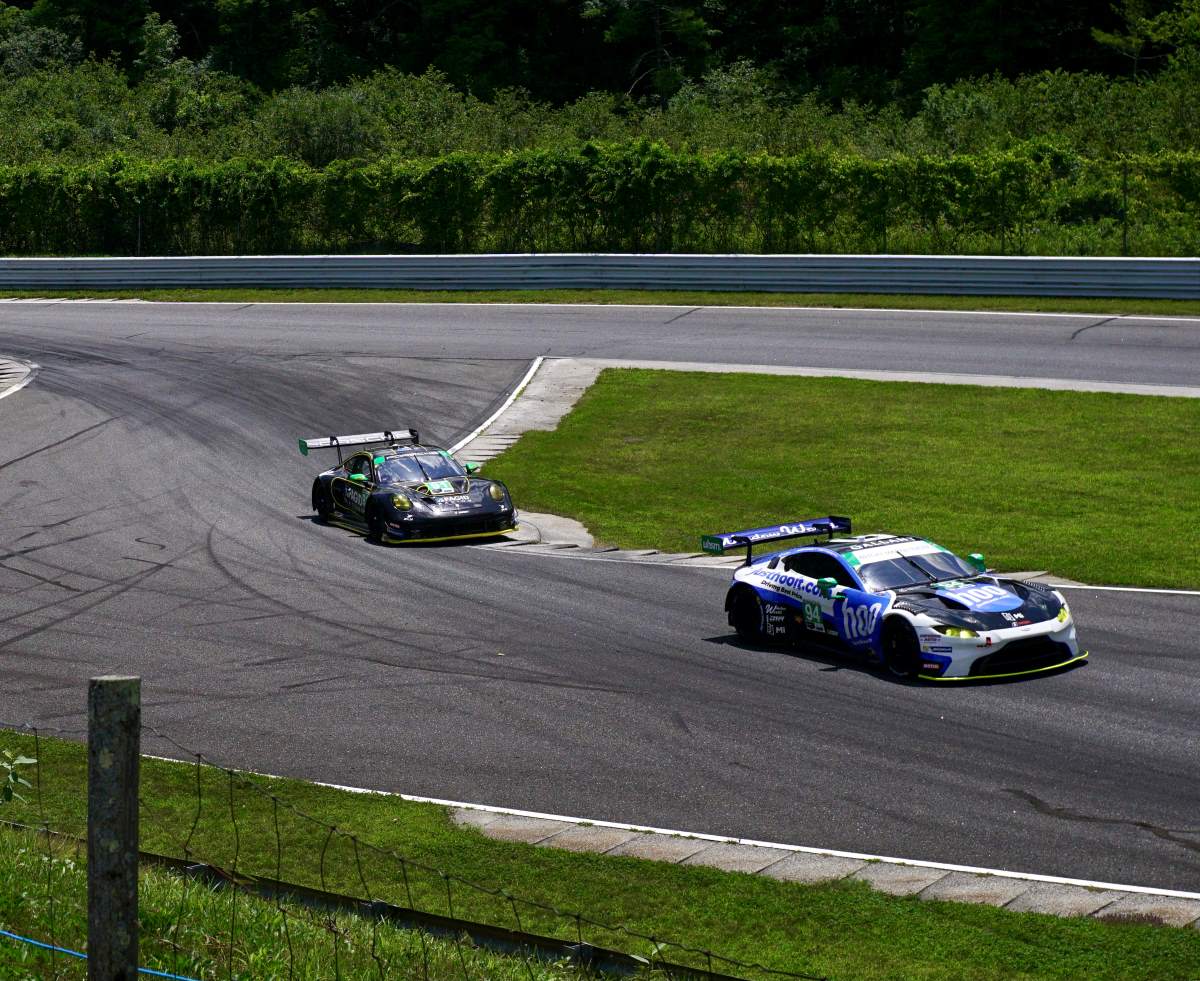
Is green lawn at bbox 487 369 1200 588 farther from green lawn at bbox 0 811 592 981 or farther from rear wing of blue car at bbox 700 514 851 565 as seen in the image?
green lawn at bbox 0 811 592 981

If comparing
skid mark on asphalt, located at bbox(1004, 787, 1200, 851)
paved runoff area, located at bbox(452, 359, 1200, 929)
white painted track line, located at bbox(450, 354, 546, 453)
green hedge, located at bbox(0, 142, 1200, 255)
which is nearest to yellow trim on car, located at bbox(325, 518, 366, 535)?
white painted track line, located at bbox(450, 354, 546, 453)

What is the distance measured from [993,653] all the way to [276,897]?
8.78 meters

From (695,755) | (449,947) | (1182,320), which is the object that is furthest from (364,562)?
(1182,320)

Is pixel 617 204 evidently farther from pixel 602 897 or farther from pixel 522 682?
pixel 602 897

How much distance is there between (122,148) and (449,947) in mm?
57934

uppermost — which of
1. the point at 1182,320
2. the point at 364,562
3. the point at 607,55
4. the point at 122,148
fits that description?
the point at 607,55

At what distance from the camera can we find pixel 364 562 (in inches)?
869

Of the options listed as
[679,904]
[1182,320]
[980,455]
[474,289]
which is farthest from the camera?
[474,289]

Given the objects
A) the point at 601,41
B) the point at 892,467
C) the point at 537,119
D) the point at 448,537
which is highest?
the point at 601,41

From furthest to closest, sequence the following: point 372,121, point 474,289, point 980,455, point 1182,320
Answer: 1. point 372,121
2. point 474,289
3. point 1182,320
4. point 980,455

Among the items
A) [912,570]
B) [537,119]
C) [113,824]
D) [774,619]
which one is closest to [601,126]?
[537,119]

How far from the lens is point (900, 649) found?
16219mm

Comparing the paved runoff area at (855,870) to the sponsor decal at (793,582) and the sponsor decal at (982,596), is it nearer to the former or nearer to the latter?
the sponsor decal at (982,596)

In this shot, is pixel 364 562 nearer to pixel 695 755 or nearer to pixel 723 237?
pixel 695 755
